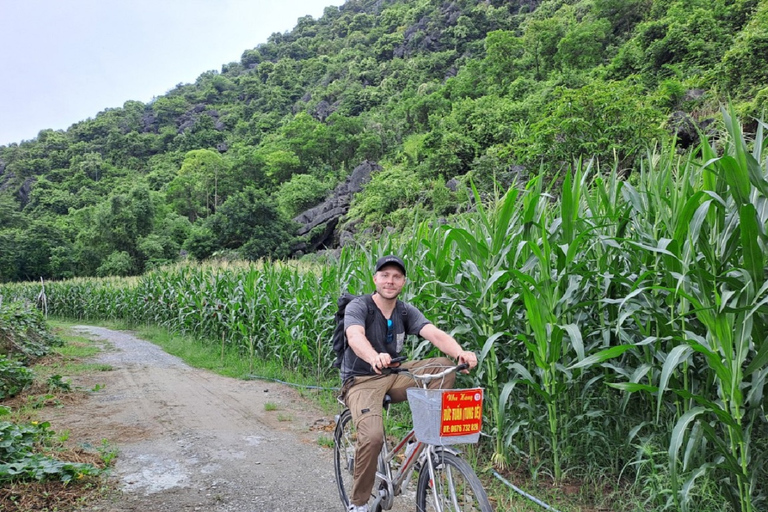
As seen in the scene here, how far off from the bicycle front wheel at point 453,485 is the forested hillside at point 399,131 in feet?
7.72

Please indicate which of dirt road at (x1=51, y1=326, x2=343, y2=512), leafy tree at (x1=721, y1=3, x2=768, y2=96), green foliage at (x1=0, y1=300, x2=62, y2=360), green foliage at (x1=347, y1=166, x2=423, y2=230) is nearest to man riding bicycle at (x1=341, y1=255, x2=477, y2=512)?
dirt road at (x1=51, y1=326, x2=343, y2=512)

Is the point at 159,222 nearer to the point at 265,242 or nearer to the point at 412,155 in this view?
the point at 265,242

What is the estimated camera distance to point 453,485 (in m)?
2.33

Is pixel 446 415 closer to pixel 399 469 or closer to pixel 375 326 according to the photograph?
pixel 399 469

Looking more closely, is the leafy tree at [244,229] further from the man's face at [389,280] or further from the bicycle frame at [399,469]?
the bicycle frame at [399,469]

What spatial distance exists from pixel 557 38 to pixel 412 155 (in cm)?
→ 1833

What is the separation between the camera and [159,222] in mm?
44062

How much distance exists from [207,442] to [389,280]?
3.38 metres

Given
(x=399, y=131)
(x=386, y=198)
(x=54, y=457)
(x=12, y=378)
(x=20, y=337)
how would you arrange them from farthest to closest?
(x=399, y=131) < (x=386, y=198) < (x=20, y=337) < (x=12, y=378) < (x=54, y=457)

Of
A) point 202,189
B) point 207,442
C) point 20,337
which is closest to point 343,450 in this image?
point 207,442

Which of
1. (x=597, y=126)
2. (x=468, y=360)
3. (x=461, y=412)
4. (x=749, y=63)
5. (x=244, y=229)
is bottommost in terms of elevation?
(x=461, y=412)

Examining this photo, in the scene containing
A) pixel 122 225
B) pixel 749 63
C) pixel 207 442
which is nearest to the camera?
pixel 207 442

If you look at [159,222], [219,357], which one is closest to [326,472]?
[219,357]

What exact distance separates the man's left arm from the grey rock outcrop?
32.1 meters
